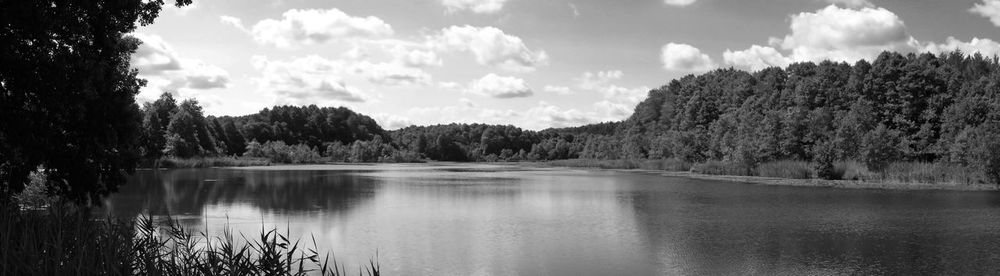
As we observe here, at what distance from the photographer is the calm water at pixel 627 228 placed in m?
11.0

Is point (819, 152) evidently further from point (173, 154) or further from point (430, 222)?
point (173, 154)

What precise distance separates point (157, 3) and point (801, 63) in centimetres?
5559

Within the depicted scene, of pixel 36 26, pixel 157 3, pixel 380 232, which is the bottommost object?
pixel 380 232

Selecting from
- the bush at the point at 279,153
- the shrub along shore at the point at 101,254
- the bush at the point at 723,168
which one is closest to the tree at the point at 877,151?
the bush at the point at 723,168

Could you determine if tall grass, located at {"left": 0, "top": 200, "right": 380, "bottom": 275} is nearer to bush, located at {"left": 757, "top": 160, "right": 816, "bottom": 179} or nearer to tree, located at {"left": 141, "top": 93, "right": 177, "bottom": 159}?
bush, located at {"left": 757, "top": 160, "right": 816, "bottom": 179}

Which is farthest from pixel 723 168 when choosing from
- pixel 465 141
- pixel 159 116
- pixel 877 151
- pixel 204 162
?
pixel 465 141

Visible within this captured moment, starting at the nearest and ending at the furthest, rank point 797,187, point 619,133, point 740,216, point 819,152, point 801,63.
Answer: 1. point 740,216
2. point 797,187
3. point 819,152
4. point 801,63
5. point 619,133

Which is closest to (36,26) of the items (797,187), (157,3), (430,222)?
(157,3)

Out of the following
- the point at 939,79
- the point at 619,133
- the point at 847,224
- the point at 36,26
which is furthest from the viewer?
the point at 619,133

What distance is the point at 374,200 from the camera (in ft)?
76.3

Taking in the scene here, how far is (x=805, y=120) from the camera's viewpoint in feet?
143

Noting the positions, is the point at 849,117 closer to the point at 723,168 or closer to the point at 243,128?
the point at 723,168

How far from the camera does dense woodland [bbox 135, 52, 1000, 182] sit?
35969mm

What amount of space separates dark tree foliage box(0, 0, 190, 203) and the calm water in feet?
6.66
